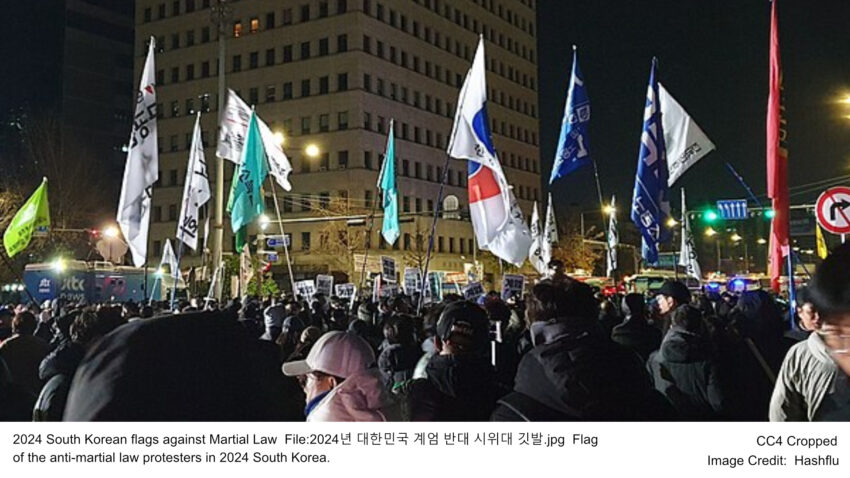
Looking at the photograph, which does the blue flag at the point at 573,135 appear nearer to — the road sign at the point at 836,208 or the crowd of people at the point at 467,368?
the road sign at the point at 836,208

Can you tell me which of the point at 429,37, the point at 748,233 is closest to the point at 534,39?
the point at 429,37

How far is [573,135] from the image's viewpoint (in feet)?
→ 42.3

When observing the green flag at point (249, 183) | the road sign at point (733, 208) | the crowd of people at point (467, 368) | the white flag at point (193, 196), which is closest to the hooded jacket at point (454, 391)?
the crowd of people at point (467, 368)

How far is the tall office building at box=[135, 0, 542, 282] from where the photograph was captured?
63531 millimetres

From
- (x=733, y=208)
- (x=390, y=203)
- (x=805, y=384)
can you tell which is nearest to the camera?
(x=805, y=384)

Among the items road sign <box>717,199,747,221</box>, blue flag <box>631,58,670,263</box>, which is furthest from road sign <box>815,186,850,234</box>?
road sign <box>717,199,747,221</box>

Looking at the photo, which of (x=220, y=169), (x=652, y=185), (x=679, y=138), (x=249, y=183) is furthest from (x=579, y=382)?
(x=220, y=169)

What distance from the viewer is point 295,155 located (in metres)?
65.5

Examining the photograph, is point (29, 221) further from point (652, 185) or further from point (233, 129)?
point (652, 185)

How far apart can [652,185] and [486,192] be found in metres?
3.91

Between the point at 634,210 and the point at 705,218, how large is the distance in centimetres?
1415

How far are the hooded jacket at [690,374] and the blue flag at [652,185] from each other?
7482mm

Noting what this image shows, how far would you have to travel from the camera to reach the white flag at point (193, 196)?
13992 mm

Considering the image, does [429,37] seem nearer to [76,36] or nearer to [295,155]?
[295,155]
